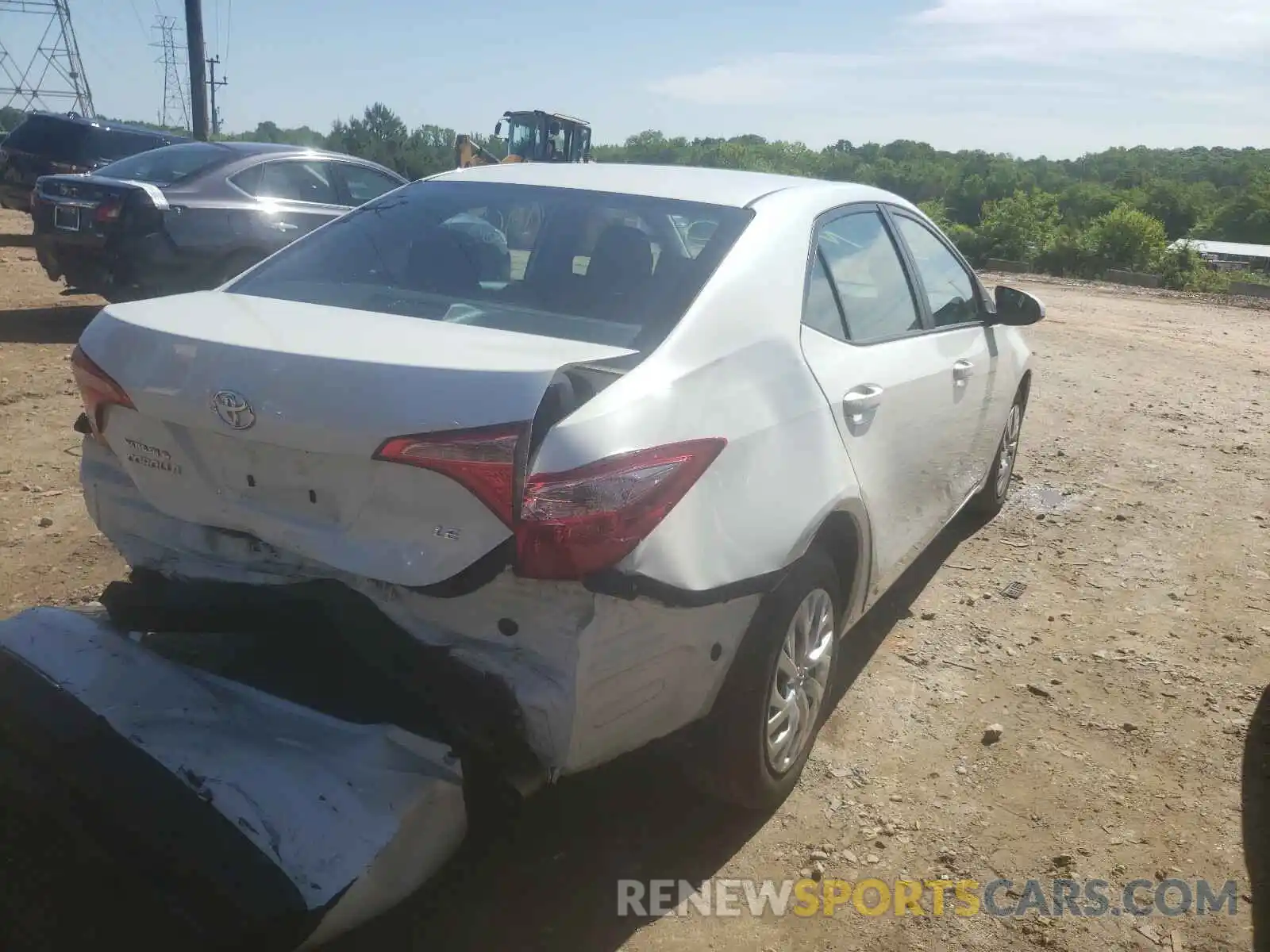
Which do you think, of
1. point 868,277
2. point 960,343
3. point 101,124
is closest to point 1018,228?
point 101,124

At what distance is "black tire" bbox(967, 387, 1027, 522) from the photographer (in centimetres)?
530

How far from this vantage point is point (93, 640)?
8.05 ft

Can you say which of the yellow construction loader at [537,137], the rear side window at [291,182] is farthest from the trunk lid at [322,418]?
the yellow construction loader at [537,137]

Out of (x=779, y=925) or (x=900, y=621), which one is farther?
(x=900, y=621)

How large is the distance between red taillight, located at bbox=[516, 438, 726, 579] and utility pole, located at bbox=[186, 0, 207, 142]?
23472mm

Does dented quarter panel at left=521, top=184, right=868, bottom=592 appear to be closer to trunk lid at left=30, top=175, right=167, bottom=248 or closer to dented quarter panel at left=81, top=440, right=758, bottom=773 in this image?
dented quarter panel at left=81, top=440, right=758, bottom=773

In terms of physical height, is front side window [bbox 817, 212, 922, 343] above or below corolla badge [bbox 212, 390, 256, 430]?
above

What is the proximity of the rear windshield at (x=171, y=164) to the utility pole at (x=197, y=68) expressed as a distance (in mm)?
14944

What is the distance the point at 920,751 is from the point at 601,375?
1.83 meters

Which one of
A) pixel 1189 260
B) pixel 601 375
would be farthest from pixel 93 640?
pixel 1189 260

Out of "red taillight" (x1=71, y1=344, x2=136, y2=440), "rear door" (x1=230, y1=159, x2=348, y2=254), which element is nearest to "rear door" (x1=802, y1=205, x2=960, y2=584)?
"red taillight" (x1=71, y1=344, x2=136, y2=440)

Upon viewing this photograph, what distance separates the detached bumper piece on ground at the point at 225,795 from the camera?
1923mm

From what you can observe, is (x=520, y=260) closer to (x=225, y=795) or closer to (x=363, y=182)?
(x=225, y=795)

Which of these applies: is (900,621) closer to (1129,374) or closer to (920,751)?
(920,751)
